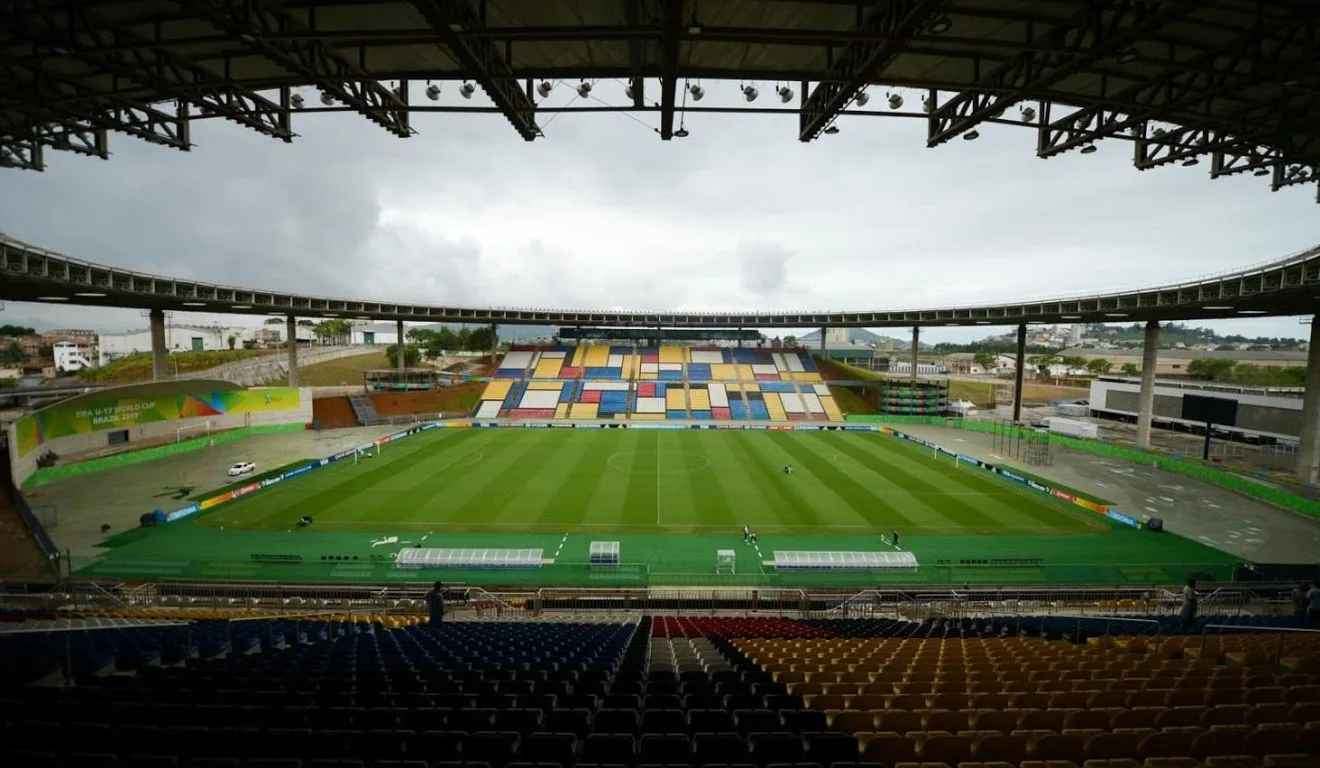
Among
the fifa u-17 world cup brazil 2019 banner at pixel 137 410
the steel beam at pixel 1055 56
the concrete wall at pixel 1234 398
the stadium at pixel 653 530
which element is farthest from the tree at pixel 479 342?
the steel beam at pixel 1055 56

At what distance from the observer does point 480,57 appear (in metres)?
8.41

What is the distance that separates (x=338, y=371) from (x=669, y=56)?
327 ft

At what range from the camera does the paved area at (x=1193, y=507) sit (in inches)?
966

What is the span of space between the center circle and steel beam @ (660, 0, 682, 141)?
29.5 meters

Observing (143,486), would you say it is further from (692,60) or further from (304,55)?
(692,60)

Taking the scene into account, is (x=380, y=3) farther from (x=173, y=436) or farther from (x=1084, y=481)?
(x=173, y=436)

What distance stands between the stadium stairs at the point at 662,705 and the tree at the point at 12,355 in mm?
127546

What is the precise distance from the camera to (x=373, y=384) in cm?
6462

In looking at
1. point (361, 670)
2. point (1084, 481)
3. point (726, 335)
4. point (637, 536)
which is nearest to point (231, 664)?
point (361, 670)

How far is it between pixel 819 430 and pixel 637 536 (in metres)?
35.9

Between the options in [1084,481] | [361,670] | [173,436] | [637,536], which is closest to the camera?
[361,670]

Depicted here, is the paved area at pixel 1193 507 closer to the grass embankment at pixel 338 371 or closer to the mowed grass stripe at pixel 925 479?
the mowed grass stripe at pixel 925 479

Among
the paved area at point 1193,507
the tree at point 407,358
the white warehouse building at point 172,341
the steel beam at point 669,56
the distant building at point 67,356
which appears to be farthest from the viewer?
the white warehouse building at point 172,341

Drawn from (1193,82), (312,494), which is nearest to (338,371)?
(312,494)
